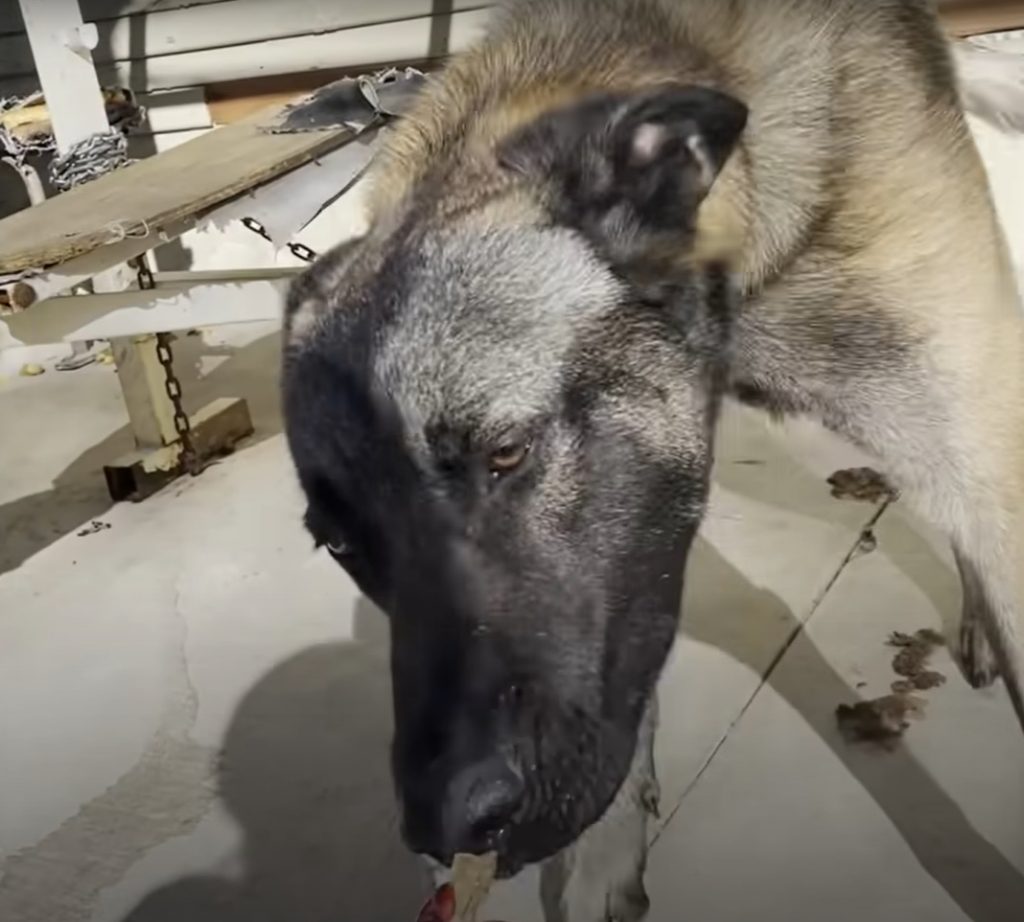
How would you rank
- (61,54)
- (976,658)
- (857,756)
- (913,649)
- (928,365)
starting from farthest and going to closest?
(61,54) < (913,649) < (976,658) < (857,756) < (928,365)

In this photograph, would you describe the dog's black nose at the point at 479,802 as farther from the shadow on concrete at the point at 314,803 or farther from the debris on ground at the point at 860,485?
the debris on ground at the point at 860,485

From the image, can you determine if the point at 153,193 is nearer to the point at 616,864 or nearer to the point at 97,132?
the point at 97,132

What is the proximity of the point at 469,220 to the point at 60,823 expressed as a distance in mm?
1426

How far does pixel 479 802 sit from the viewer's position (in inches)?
45.4

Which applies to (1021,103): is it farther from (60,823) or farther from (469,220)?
(60,823)

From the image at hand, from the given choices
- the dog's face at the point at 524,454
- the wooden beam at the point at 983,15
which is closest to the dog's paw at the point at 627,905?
the dog's face at the point at 524,454

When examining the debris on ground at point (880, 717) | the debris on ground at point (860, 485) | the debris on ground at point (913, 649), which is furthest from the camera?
the debris on ground at point (860, 485)

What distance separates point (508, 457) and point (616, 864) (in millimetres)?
842

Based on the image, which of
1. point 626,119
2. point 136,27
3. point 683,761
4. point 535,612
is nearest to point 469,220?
point 626,119

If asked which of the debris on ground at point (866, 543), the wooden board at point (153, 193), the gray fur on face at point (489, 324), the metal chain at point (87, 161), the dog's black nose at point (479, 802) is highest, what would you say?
the gray fur on face at point (489, 324)

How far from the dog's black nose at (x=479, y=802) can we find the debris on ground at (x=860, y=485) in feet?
6.11

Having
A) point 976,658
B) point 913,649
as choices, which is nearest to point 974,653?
point 976,658

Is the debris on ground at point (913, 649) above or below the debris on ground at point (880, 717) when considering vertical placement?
below

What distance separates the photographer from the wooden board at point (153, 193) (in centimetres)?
252
